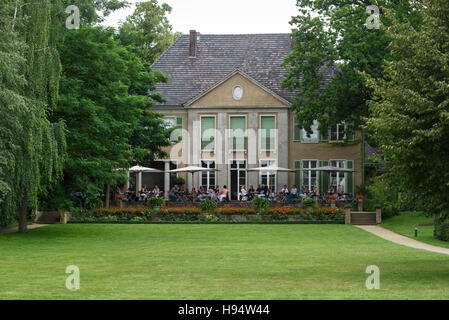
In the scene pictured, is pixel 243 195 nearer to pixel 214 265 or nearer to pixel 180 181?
pixel 180 181

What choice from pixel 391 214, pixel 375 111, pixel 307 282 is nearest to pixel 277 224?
pixel 391 214

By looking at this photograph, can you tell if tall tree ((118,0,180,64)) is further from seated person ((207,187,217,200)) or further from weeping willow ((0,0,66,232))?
weeping willow ((0,0,66,232))

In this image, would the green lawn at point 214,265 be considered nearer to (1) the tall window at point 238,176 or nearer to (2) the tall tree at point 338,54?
(2) the tall tree at point 338,54

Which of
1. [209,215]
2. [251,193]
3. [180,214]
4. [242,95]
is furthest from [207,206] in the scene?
[242,95]

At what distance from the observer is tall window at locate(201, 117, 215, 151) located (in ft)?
186

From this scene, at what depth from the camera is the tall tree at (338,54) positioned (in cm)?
Answer: 4416

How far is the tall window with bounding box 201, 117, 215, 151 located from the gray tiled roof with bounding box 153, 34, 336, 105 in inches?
83.1

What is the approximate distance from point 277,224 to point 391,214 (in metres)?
6.70

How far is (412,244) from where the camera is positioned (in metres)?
29.6

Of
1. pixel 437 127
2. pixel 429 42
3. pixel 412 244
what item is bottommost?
pixel 412 244

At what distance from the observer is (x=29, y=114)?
90.6 ft

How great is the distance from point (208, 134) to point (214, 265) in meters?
36.1

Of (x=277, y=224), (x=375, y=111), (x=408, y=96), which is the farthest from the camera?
(x=277, y=224)
